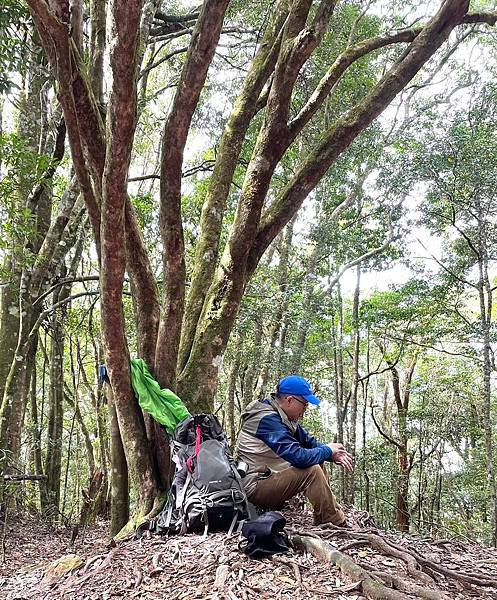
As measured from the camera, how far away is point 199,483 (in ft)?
12.7

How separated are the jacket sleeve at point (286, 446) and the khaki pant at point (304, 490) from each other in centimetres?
10

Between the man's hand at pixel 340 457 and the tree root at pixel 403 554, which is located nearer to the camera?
the tree root at pixel 403 554

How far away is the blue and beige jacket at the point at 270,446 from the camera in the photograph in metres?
4.00

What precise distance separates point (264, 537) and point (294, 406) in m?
1.52

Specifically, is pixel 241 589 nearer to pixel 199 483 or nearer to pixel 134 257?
pixel 199 483

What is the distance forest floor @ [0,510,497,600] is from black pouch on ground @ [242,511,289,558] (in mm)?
53

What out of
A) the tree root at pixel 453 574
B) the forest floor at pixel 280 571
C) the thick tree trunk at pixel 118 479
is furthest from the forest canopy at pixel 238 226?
the tree root at pixel 453 574

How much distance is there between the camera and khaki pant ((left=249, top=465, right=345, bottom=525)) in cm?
397

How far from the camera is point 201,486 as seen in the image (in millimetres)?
3848

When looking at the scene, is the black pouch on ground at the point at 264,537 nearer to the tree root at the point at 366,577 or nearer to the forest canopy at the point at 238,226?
the tree root at the point at 366,577

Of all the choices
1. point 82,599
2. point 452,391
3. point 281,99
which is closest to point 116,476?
point 82,599

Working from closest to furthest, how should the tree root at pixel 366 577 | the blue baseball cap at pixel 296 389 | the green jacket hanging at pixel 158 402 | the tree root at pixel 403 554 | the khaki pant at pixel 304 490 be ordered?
the tree root at pixel 366 577
the tree root at pixel 403 554
the khaki pant at pixel 304 490
the blue baseball cap at pixel 296 389
the green jacket hanging at pixel 158 402

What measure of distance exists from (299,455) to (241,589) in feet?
4.80

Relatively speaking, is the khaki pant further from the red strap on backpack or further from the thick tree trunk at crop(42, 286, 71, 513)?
the thick tree trunk at crop(42, 286, 71, 513)
